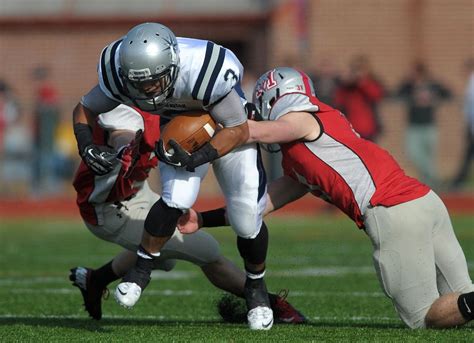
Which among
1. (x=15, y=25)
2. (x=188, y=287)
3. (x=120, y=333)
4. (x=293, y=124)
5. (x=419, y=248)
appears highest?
(x=293, y=124)

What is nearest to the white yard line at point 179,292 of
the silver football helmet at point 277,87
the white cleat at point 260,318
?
the white cleat at point 260,318

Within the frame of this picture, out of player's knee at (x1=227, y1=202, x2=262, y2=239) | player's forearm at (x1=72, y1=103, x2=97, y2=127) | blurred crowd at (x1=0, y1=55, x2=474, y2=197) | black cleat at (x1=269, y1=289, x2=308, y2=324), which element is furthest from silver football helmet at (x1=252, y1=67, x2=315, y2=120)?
blurred crowd at (x1=0, y1=55, x2=474, y2=197)

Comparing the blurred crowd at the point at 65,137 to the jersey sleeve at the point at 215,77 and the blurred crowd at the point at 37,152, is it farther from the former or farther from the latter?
the jersey sleeve at the point at 215,77

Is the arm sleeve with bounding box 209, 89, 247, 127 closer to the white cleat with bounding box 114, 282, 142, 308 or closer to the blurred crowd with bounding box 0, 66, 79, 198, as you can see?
the white cleat with bounding box 114, 282, 142, 308

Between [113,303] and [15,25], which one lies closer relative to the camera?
[113,303]

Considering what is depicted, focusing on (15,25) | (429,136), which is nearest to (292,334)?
(429,136)

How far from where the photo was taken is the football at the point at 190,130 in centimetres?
477

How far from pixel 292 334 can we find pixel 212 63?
1.15 metres

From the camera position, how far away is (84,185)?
5.44 metres

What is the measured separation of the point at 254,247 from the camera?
16.8 feet

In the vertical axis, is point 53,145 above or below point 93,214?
below

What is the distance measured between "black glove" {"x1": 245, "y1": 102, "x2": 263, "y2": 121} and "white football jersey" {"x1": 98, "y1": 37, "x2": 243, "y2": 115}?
316mm

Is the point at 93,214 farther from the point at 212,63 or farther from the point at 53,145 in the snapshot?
the point at 53,145

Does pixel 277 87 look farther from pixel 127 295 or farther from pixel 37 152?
pixel 37 152
